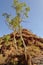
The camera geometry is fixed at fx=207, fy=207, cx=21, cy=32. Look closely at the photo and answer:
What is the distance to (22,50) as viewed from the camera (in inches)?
1779

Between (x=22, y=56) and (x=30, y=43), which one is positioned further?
(x=30, y=43)

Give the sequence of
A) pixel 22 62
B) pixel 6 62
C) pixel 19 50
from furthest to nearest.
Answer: pixel 19 50 < pixel 6 62 < pixel 22 62

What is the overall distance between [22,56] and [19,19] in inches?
273

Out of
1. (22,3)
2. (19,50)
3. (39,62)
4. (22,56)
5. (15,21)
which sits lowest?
(39,62)

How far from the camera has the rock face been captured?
3608 centimetres

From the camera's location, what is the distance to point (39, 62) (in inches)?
1281

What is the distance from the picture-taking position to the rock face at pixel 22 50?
36.1m

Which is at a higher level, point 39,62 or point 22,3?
point 22,3

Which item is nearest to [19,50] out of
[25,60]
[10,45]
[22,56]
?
[10,45]

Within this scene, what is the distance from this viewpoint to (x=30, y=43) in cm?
4872

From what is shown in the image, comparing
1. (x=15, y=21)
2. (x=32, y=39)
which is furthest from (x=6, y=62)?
(x=32, y=39)

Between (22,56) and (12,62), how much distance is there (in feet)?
7.06

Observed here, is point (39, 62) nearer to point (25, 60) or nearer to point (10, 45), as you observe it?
point (25, 60)

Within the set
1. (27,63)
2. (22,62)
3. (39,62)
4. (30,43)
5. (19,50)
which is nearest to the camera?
(39,62)
